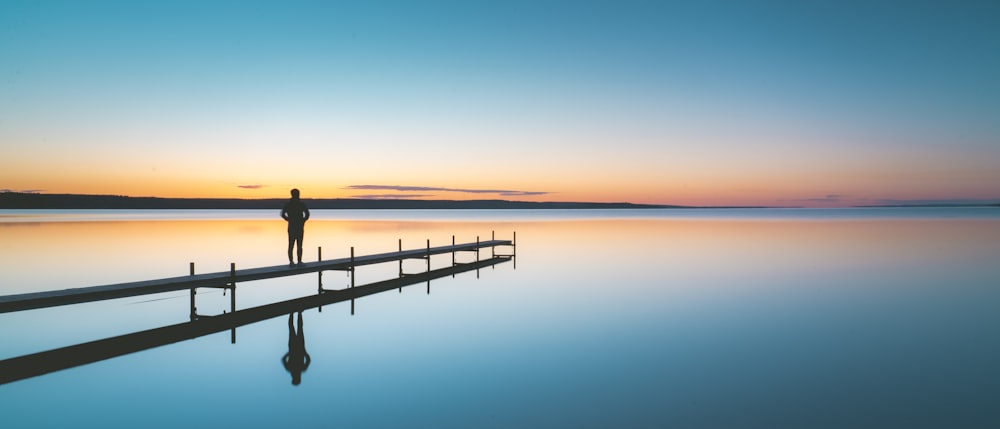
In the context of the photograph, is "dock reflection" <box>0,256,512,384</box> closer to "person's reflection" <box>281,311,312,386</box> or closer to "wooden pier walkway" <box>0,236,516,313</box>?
"person's reflection" <box>281,311,312,386</box>

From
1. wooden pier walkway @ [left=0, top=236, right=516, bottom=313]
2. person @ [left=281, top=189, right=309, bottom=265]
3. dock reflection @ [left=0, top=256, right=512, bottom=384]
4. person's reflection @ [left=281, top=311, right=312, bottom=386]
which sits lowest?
person's reflection @ [left=281, top=311, right=312, bottom=386]

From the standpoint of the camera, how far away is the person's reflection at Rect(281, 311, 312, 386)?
1283 cm

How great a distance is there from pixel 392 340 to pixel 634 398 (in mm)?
6981

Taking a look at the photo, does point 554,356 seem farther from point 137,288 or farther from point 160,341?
point 137,288

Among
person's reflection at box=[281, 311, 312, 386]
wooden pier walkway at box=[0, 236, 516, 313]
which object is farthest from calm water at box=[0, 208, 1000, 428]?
wooden pier walkway at box=[0, 236, 516, 313]

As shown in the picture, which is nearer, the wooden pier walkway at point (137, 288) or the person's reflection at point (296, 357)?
the wooden pier walkway at point (137, 288)

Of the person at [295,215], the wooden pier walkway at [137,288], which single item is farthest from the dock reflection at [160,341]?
the person at [295,215]

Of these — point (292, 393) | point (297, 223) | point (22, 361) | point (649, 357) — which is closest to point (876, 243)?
point (649, 357)

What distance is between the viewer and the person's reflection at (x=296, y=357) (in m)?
12.8

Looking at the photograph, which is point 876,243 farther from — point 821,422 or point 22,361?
point 22,361

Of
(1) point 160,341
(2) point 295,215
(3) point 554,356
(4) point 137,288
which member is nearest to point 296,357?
(1) point 160,341

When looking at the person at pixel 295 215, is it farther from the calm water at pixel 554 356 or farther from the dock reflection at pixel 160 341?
the calm water at pixel 554 356

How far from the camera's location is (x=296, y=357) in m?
14.0

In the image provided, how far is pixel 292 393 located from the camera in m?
11.4
